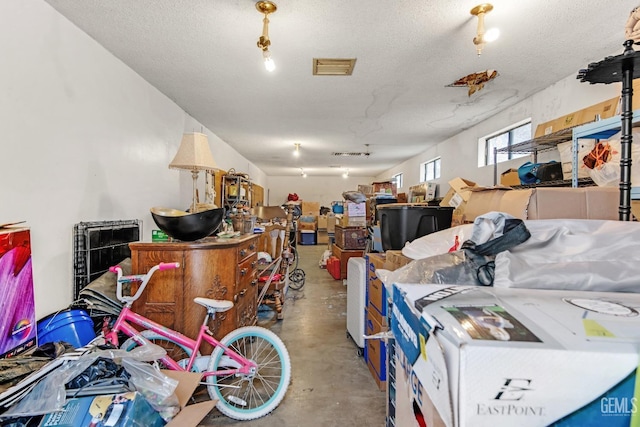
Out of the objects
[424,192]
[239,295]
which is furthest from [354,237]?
[239,295]

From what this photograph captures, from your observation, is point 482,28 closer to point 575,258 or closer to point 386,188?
point 575,258

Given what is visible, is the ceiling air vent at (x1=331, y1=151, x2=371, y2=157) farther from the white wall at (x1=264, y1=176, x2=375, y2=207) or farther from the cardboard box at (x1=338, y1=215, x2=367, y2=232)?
the white wall at (x1=264, y1=176, x2=375, y2=207)

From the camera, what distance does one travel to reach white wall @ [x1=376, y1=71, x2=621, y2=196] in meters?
2.76

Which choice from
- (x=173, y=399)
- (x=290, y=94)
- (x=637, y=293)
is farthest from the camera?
(x=290, y=94)

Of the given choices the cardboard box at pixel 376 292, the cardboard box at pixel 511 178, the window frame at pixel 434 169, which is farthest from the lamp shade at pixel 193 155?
the window frame at pixel 434 169

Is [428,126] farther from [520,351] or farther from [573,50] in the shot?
[520,351]

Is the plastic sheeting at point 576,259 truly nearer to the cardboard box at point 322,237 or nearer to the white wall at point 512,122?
the white wall at point 512,122

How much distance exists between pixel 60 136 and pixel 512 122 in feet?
14.9

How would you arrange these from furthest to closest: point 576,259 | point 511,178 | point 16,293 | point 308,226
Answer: point 308,226 < point 511,178 < point 16,293 < point 576,259

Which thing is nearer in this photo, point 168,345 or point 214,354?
point 214,354

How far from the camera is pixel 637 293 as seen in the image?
0.66 meters

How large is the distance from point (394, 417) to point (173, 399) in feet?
3.50

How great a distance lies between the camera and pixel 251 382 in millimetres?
1960

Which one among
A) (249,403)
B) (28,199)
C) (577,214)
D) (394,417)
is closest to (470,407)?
(394,417)
